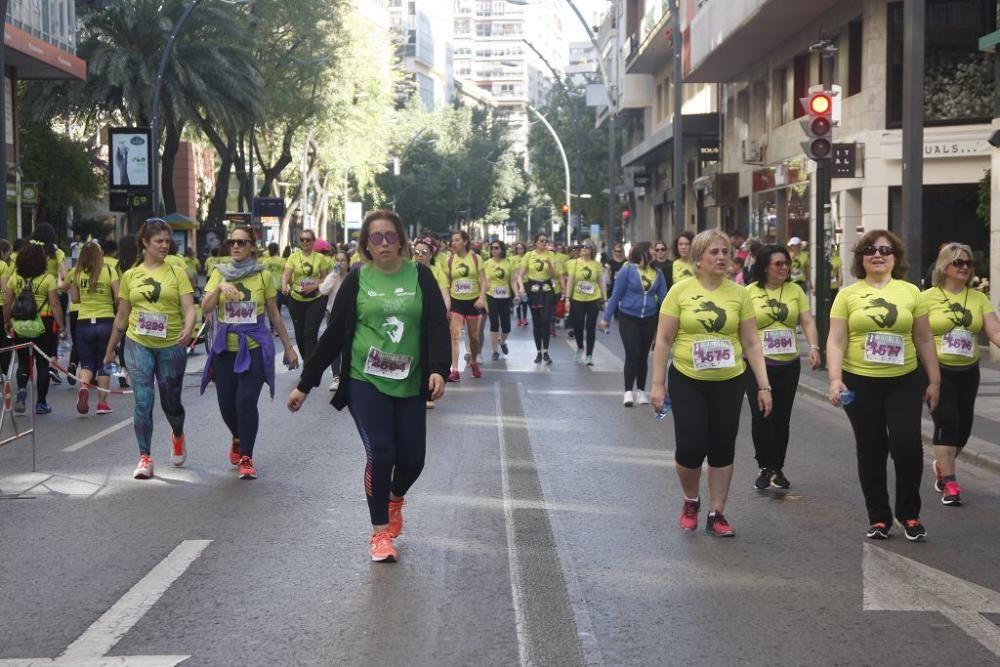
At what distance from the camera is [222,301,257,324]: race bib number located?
404 inches

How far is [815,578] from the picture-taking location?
22.6 ft

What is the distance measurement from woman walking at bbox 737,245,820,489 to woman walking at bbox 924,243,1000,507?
0.80 metres

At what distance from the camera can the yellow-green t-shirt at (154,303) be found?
10328 millimetres

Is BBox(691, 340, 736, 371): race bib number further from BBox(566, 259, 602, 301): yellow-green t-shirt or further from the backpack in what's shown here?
BBox(566, 259, 602, 301): yellow-green t-shirt

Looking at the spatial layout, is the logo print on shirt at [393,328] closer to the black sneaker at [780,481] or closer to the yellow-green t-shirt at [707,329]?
the yellow-green t-shirt at [707,329]

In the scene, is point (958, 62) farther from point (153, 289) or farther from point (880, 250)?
point (880, 250)

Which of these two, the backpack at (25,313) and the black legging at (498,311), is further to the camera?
the black legging at (498,311)

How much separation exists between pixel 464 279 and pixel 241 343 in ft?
27.8

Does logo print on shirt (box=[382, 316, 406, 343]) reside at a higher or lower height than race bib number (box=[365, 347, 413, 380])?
higher

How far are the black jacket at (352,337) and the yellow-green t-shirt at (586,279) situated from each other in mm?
12461

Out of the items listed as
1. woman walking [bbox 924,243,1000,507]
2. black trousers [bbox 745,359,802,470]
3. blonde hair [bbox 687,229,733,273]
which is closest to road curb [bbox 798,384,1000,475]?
woman walking [bbox 924,243,1000,507]

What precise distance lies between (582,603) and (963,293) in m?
4.30

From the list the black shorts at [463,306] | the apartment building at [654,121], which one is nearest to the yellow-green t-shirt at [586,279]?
the black shorts at [463,306]

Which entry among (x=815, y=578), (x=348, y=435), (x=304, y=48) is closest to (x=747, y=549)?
(x=815, y=578)
